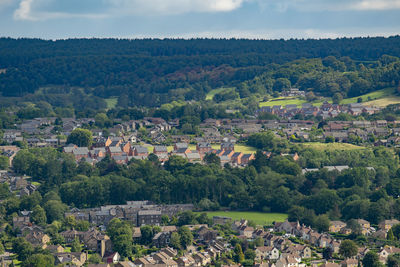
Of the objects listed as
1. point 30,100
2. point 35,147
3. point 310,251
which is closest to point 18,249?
point 310,251

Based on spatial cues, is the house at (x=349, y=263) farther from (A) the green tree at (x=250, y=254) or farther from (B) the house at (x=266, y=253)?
(A) the green tree at (x=250, y=254)

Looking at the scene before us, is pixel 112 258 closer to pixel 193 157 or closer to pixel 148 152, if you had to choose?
pixel 193 157

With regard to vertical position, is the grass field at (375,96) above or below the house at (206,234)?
above

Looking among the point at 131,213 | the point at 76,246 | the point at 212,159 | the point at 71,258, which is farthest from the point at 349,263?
the point at 212,159

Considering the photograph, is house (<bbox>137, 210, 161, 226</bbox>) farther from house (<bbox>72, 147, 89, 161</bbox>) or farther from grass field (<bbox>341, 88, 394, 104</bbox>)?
grass field (<bbox>341, 88, 394, 104</bbox>)

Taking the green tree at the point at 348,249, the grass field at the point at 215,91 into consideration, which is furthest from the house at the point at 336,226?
the grass field at the point at 215,91

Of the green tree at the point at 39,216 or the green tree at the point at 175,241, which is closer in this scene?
the green tree at the point at 175,241

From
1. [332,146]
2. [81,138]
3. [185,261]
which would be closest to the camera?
[185,261]
